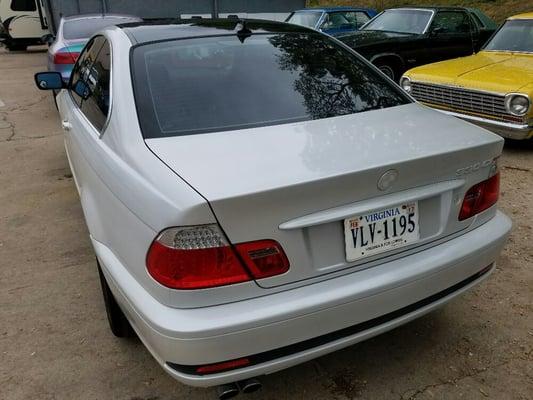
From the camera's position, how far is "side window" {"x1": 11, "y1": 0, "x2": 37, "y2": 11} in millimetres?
17531

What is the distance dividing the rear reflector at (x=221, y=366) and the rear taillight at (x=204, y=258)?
285 millimetres

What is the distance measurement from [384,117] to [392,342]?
3.83 feet

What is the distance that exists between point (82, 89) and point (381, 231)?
233 cm

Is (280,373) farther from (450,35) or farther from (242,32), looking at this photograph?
(450,35)

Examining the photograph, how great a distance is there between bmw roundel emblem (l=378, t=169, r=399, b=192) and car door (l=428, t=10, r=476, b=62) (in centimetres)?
736

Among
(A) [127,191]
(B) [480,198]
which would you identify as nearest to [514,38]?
(B) [480,198]

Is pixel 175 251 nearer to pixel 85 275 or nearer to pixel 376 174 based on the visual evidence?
pixel 376 174

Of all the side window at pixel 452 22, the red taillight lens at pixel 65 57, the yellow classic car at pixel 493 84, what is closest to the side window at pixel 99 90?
the yellow classic car at pixel 493 84

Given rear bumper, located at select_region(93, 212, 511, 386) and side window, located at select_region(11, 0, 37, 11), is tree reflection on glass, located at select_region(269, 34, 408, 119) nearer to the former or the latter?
rear bumper, located at select_region(93, 212, 511, 386)

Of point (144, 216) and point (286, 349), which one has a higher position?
point (144, 216)

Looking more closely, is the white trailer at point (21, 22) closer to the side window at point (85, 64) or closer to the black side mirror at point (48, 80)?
the black side mirror at point (48, 80)

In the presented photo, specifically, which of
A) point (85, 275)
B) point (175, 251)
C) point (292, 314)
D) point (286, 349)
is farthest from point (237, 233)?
point (85, 275)

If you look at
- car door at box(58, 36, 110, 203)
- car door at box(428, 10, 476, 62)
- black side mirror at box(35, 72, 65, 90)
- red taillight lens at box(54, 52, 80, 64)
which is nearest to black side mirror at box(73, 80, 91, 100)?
car door at box(58, 36, 110, 203)

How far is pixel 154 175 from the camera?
5.89 feet
